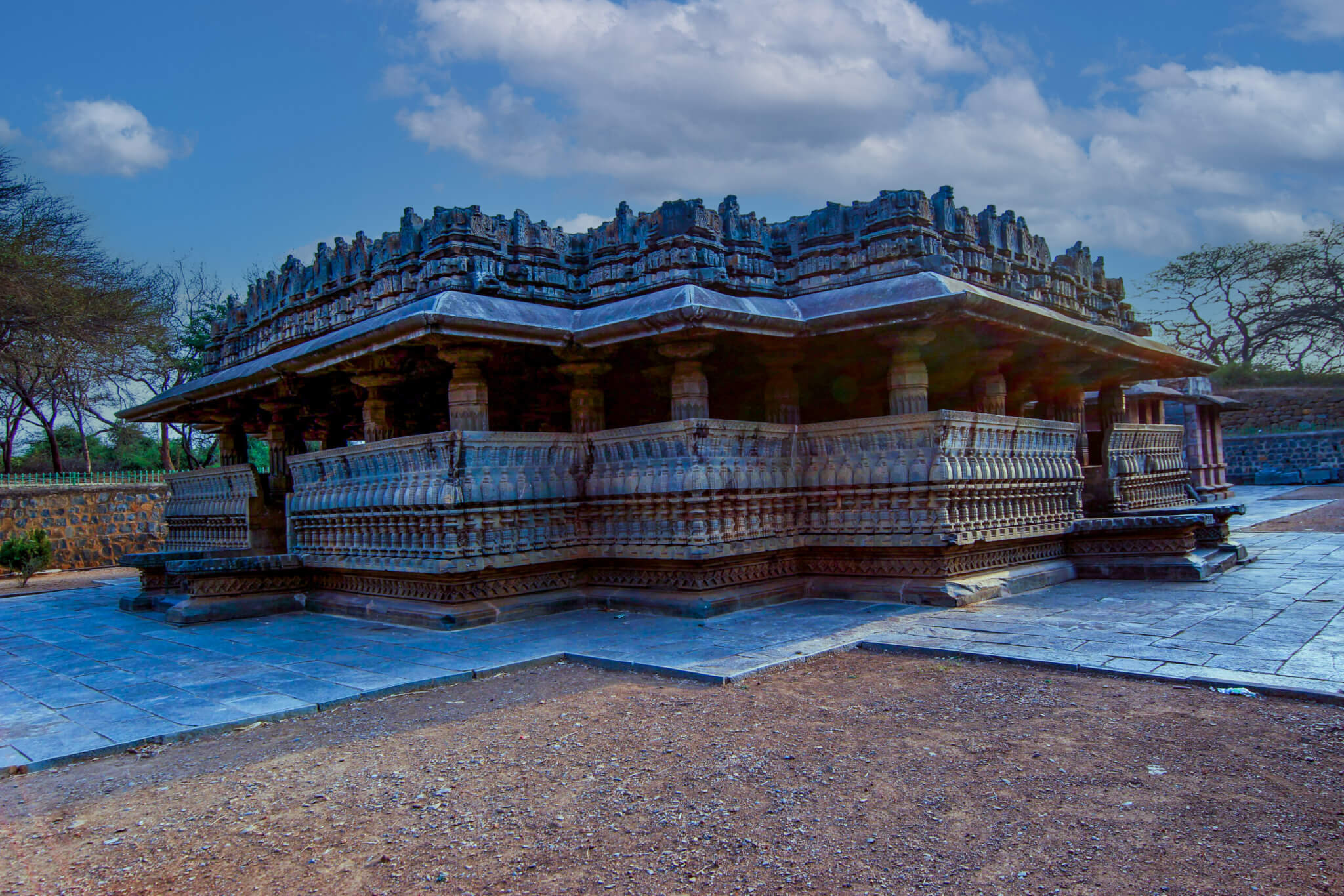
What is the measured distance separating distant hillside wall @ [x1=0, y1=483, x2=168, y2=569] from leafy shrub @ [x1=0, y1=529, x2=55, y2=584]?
2939 mm

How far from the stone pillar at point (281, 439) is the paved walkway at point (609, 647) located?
260cm

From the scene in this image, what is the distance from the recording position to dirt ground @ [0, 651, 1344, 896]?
231 cm

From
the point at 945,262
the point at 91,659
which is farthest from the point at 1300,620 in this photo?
the point at 91,659

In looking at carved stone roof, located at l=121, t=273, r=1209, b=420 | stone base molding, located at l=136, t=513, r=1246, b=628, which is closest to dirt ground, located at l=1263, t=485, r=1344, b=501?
stone base molding, located at l=136, t=513, r=1246, b=628

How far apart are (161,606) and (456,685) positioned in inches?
215

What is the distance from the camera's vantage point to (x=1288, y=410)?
100 feet

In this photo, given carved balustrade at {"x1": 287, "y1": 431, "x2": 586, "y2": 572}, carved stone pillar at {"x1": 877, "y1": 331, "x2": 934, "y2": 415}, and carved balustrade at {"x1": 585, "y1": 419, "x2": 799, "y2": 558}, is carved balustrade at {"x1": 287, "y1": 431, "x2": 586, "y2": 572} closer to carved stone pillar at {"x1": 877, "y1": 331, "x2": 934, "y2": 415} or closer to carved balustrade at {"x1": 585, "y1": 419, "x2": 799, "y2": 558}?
carved balustrade at {"x1": 585, "y1": 419, "x2": 799, "y2": 558}

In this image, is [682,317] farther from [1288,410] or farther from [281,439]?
[1288,410]

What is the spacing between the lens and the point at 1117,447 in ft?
35.9

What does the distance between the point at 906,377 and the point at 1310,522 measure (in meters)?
10.6

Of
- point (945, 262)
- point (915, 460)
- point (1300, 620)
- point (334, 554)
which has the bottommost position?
point (1300, 620)

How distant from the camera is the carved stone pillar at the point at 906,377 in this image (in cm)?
688

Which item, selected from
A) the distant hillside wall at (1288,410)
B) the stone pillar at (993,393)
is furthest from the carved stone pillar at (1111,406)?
the distant hillside wall at (1288,410)

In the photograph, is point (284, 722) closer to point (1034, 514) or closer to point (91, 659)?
point (91, 659)
